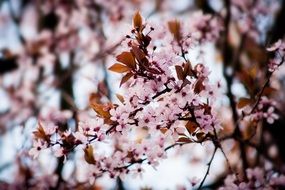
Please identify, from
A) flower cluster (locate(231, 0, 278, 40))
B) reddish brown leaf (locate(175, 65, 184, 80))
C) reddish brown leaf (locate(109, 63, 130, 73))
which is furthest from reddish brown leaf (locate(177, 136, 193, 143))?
flower cluster (locate(231, 0, 278, 40))

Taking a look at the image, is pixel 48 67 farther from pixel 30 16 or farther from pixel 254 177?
pixel 254 177

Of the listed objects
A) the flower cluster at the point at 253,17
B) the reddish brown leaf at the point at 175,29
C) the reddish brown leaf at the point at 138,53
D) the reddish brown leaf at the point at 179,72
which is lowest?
the reddish brown leaf at the point at 179,72

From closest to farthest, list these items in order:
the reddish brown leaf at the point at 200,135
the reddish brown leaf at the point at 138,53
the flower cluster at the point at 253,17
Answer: the reddish brown leaf at the point at 138,53
the reddish brown leaf at the point at 200,135
the flower cluster at the point at 253,17

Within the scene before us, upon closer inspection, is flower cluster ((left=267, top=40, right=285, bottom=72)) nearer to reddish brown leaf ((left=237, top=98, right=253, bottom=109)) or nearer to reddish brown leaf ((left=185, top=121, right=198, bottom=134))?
reddish brown leaf ((left=237, top=98, right=253, bottom=109))

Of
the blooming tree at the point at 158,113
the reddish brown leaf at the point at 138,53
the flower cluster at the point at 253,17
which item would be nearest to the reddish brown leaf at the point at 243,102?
the blooming tree at the point at 158,113

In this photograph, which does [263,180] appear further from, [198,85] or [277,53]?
[198,85]

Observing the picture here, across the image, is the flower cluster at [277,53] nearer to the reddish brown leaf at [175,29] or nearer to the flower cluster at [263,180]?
the reddish brown leaf at [175,29]

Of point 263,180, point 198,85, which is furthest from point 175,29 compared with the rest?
point 263,180

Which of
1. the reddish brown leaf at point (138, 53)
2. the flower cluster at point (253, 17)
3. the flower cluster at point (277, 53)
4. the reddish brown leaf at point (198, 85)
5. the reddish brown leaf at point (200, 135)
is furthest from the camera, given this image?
the flower cluster at point (253, 17)
